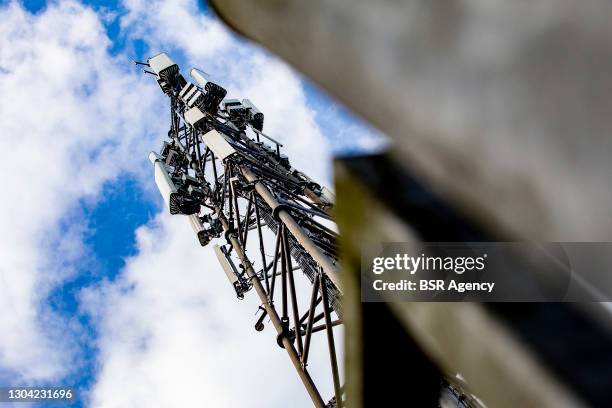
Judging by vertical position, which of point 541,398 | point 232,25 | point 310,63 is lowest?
point 541,398

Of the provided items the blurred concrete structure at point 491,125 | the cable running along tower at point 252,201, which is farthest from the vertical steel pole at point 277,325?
the blurred concrete structure at point 491,125

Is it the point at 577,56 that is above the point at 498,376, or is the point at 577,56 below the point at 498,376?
above

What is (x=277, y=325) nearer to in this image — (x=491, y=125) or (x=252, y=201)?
(x=252, y=201)

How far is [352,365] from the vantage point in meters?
1.38

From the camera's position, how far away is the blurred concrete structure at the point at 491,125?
0.53 meters

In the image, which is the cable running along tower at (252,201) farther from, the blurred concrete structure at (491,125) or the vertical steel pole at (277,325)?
the blurred concrete structure at (491,125)

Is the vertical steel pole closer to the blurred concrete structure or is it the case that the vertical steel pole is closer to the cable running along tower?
the cable running along tower

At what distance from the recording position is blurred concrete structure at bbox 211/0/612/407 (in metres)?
0.53

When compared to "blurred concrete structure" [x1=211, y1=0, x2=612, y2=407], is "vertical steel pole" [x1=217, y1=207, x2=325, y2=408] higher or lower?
higher

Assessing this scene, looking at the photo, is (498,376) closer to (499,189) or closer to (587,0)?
(499,189)

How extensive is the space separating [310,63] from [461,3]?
315mm

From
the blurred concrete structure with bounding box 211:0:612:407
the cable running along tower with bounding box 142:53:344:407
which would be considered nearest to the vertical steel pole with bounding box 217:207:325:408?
the cable running along tower with bounding box 142:53:344:407

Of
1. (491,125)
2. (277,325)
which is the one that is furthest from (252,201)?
(491,125)

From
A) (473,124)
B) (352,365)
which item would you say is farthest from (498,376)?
(352,365)
